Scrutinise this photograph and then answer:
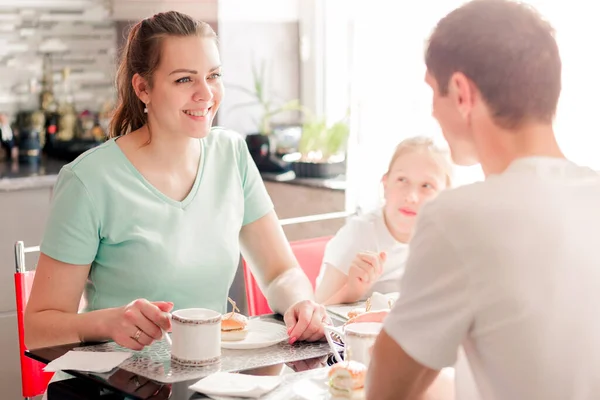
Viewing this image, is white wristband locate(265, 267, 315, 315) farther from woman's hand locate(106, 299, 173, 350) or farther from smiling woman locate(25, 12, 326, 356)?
woman's hand locate(106, 299, 173, 350)

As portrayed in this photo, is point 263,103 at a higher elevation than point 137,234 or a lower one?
higher

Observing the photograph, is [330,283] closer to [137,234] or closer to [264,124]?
[137,234]

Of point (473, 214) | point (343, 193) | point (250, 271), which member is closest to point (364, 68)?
point (343, 193)

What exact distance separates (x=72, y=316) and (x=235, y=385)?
496 millimetres

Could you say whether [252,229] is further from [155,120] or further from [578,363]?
[578,363]

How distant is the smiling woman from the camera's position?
179 centimetres

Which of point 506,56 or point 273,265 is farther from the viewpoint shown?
point 273,265

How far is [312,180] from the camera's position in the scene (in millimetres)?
3723

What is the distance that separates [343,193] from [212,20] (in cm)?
106

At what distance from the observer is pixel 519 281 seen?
1.02 metres

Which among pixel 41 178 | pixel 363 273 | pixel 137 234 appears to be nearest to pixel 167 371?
pixel 137 234

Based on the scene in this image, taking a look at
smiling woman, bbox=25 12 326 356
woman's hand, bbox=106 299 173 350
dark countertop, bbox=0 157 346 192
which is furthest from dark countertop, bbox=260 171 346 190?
woman's hand, bbox=106 299 173 350

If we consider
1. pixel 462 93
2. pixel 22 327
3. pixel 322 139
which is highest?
pixel 462 93

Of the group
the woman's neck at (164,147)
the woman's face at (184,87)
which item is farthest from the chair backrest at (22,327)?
the woman's face at (184,87)
